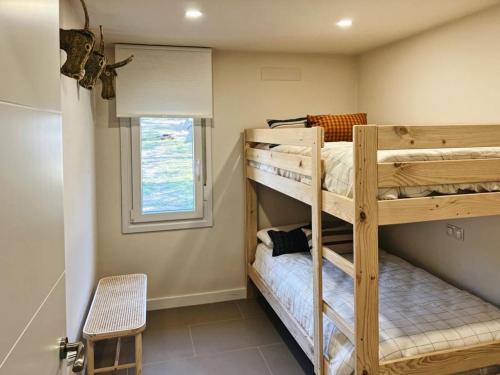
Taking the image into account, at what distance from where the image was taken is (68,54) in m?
1.90

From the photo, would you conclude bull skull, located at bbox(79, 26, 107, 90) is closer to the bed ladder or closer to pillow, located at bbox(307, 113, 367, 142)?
the bed ladder

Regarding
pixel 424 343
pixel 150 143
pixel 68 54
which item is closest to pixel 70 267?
pixel 68 54

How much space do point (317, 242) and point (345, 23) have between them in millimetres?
1571

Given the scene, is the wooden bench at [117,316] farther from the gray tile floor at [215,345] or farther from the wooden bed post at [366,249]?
the wooden bed post at [366,249]

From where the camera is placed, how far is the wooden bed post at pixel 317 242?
2012mm

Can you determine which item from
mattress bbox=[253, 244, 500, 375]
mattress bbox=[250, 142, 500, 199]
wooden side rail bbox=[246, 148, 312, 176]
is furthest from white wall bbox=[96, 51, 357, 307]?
mattress bbox=[250, 142, 500, 199]

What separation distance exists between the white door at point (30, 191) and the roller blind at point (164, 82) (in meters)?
2.36

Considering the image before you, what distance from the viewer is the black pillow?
10.5 ft

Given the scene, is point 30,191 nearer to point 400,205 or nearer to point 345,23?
point 400,205

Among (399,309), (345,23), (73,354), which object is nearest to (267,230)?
(399,309)

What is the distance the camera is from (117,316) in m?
2.35

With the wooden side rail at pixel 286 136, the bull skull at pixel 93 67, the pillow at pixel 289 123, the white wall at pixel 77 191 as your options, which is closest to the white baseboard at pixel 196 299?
the white wall at pixel 77 191

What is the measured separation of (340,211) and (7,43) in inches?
58.7

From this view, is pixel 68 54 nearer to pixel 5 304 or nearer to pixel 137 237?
pixel 5 304
